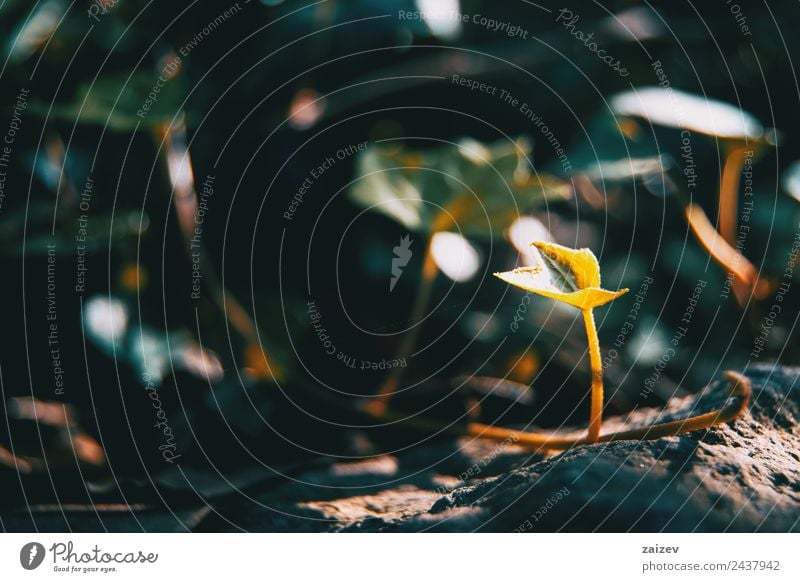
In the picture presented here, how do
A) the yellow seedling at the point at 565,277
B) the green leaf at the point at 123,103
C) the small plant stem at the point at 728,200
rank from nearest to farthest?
the yellow seedling at the point at 565,277, the green leaf at the point at 123,103, the small plant stem at the point at 728,200

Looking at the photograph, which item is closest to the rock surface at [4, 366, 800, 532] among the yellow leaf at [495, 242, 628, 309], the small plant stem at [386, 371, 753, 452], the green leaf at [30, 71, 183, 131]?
the small plant stem at [386, 371, 753, 452]

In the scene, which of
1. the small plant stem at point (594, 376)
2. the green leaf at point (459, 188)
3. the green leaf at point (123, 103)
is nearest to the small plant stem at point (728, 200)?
the green leaf at point (459, 188)

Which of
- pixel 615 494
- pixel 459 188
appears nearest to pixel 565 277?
pixel 615 494

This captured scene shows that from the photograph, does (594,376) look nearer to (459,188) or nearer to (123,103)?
(459,188)

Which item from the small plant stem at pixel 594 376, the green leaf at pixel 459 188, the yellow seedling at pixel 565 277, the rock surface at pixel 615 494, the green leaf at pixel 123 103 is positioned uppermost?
the green leaf at pixel 123 103

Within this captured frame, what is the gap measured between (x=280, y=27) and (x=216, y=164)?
18 cm

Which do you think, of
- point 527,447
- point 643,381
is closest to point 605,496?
point 527,447

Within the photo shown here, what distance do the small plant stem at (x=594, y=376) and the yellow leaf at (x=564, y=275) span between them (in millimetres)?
17

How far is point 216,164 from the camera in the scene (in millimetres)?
806

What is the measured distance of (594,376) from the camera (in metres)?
0.50

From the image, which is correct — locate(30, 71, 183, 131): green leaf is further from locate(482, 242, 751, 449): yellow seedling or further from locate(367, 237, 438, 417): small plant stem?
locate(482, 242, 751, 449): yellow seedling

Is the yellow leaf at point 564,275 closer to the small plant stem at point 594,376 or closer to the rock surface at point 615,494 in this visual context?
the small plant stem at point 594,376

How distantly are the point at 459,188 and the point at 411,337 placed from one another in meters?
0.17

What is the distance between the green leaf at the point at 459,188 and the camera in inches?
30.4
